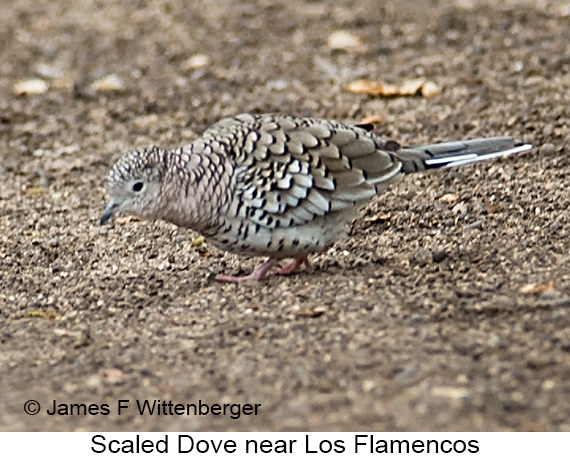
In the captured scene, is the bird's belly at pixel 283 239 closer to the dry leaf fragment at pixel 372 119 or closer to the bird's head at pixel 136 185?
the bird's head at pixel 136 185

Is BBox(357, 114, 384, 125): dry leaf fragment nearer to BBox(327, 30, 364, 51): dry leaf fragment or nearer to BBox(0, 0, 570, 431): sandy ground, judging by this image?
BBox(0, 0, 570, 431): sandy ground

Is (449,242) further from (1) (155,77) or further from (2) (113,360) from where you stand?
(1) (155,77)

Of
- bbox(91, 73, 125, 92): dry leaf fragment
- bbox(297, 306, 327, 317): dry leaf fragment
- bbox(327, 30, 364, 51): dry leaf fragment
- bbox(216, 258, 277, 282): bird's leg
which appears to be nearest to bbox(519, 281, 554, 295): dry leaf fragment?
bbox(297, 306, 327, 317): dry leaf fragment

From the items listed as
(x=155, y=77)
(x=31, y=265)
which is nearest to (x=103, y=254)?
→ (x=31, y=265)

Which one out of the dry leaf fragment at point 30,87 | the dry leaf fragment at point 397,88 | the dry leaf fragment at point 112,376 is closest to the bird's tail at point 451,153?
the dry leaf fragment at point 112,376

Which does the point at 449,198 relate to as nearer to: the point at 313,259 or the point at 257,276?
the point at 313,259

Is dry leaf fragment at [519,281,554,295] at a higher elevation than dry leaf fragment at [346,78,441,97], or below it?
below

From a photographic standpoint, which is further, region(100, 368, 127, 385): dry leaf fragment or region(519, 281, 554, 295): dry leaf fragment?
region(519, 281, 554, 295): dry leaf fragment
